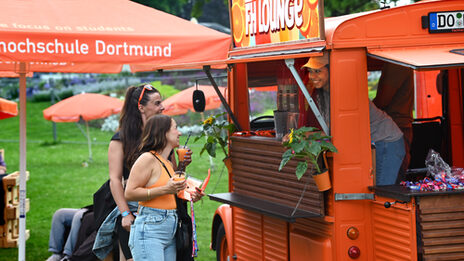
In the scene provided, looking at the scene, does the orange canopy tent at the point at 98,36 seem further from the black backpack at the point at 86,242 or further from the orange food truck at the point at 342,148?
the black backpack at the point at 86,242

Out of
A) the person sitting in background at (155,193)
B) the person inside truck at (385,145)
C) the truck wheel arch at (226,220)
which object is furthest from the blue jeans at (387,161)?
the truck wheel arch at (226,220)

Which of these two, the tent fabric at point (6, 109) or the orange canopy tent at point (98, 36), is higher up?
the orange canopy tent at point (98, 36)

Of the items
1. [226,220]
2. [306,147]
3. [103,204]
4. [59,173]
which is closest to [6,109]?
[226,220]

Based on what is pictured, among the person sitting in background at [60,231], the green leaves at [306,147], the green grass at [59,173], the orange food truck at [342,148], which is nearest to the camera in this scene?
the orange food truck at [342,148]

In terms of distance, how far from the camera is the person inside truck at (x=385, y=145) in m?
5.59

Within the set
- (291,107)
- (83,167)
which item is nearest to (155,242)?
(291,107)

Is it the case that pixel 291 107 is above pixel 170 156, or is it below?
above

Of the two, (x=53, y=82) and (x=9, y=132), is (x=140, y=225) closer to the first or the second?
(x=9, y=132)

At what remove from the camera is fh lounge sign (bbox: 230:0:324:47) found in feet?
17.7

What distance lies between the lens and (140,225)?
17.1 feet

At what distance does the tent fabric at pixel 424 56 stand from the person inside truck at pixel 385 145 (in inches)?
23.0

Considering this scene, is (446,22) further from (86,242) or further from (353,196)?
(86,242)

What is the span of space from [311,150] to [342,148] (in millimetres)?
326

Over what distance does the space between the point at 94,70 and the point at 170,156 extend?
166 inches
